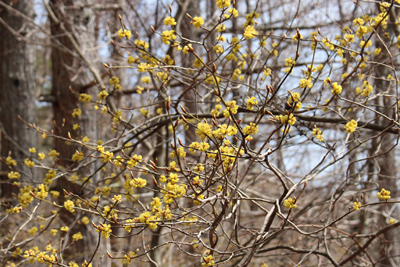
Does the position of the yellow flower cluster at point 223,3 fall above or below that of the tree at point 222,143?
above

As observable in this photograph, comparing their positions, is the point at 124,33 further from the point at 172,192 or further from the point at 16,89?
the point at 16,89

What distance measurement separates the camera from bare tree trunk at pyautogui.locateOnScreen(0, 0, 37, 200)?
18.6 ft

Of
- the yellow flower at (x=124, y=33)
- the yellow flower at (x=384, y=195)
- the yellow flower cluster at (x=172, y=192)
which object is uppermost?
the yellow flower at (x=124, y=33)

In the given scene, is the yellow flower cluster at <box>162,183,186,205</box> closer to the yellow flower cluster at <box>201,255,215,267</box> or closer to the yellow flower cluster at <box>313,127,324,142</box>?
the yellow flower cluster at <box>201,255,215,267</box>

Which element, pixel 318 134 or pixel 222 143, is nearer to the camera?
pixel 222 143

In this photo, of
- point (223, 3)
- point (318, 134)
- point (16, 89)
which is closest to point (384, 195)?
point (318, 134)

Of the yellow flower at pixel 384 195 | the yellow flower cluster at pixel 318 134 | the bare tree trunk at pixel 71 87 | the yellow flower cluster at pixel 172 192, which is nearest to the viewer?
the yellow flower cluster at pixel 172 192

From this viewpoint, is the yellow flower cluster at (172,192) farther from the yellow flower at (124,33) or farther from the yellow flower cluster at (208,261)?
the yellow flower at (124,33)

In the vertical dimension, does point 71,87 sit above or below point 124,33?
below

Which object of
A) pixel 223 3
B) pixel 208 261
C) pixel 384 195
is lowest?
pixel 208 261

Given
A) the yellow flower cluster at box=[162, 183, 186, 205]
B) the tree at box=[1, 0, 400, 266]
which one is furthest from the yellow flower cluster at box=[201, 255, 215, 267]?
the yellow flower cluster at box=[162, 183, 186, 205]

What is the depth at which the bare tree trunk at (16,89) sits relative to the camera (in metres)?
5.68

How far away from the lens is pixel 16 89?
584 centimetres

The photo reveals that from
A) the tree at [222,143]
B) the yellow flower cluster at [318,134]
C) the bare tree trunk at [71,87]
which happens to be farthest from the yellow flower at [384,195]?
the bare tree trunk at [71,87]
